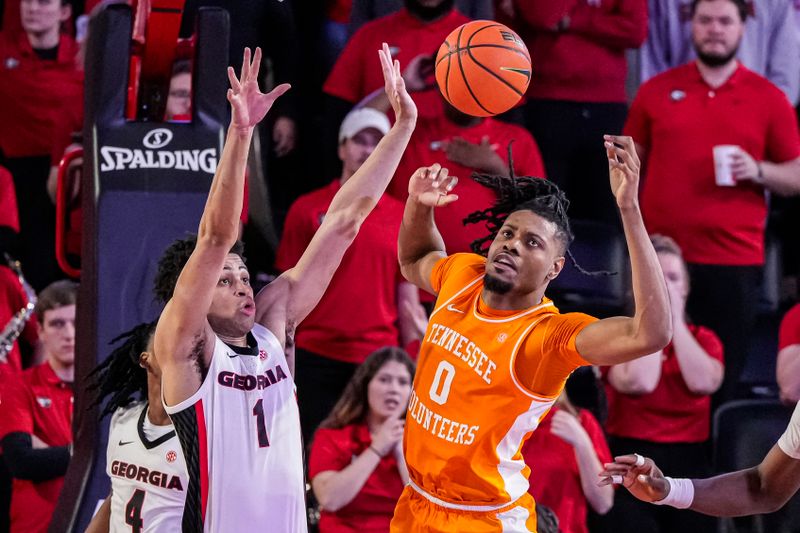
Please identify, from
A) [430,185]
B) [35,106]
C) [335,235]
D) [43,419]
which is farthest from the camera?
[35,106]

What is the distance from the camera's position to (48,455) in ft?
21.8

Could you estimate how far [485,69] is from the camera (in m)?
5.91

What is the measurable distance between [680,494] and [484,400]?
791mm

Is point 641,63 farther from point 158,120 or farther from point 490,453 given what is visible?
point 490,453

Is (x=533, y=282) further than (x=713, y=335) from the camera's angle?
No

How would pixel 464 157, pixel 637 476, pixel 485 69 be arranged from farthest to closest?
pixel 464 157 → pixel 485 69 → pixel 637 476

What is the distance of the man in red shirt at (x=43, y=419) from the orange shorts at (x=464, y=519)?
89.2 inches

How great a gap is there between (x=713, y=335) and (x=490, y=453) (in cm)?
281

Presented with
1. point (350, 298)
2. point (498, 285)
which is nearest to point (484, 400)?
point (498, 285)

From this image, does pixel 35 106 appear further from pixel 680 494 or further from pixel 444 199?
pixel 680 494

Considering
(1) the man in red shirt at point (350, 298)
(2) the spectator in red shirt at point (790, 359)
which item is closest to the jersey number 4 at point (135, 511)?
(1) the man in red shirt at point (350, 298)

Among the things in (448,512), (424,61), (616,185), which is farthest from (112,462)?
(424,61)

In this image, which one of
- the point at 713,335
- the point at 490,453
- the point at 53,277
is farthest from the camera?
the point at 53,277

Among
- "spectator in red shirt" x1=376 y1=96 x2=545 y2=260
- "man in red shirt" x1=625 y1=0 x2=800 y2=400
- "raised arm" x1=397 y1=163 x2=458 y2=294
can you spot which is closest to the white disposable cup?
"man in red shirt" x1=625 y1=0 x2=800 y2=400
